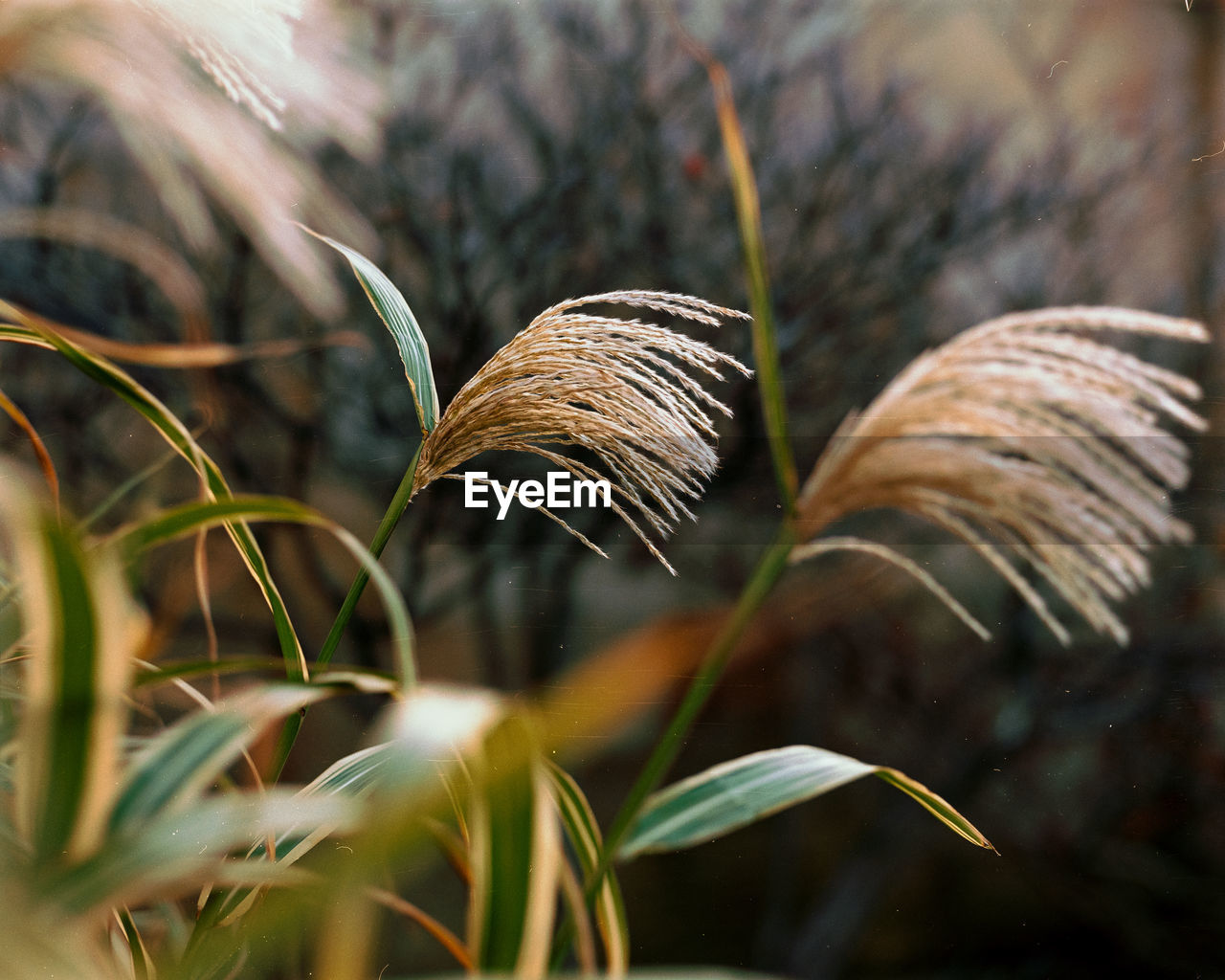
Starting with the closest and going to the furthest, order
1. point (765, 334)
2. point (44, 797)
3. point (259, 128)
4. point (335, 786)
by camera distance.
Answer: point (44, 797) < point (765, 334) < point (335, 786) < point (259, 128)

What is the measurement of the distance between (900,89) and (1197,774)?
114 centimetres

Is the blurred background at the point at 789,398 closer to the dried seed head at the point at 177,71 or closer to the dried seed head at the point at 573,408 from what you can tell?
the dried seed head at the point at 573,408

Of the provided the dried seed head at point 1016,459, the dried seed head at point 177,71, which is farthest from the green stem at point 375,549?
the dried seed head at point 1016,459

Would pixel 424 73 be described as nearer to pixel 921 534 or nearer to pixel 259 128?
pixel 259 128

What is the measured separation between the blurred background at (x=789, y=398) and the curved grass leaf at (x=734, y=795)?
0.72 meters

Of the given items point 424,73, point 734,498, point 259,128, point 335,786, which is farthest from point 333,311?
point 335,786

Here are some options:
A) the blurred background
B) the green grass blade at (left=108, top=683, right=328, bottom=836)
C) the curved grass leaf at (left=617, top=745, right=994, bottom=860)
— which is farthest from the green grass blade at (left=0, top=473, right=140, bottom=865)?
the blurred background

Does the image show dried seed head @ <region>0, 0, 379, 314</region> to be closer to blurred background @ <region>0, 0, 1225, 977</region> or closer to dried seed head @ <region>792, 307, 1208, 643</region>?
dried seed head @ <region>792, 307, 1208, 643</region>

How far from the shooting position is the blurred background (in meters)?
1.18

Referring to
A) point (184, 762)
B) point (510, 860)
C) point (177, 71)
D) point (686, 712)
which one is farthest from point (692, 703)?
point (177, 71)

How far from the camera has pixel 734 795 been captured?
1.47 feet

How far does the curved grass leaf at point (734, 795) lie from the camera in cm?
Result: 43

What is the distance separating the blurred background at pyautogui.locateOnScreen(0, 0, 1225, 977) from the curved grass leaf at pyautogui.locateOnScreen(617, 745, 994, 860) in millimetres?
721

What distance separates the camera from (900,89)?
46.4 inches
